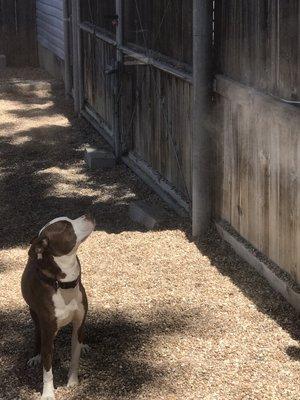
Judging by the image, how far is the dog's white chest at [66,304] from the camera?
424 cm

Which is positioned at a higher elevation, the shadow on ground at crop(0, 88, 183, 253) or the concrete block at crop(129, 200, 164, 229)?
the concrete block at crop(129, 200, 164, 229)

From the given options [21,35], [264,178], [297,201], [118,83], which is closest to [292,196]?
[297,201]

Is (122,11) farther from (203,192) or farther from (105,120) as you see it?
(203,192)

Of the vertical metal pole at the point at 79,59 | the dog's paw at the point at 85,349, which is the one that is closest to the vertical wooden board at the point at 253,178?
the dog's paw at the point at 85,349

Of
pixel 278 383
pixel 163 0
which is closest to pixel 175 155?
pixel 163 0

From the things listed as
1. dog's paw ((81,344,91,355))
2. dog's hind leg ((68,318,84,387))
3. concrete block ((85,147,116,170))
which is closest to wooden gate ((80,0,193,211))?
concrete block ((85,147,116,170))

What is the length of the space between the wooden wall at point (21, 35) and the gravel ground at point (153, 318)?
12.1 m

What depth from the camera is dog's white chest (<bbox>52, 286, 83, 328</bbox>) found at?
4.24 meters

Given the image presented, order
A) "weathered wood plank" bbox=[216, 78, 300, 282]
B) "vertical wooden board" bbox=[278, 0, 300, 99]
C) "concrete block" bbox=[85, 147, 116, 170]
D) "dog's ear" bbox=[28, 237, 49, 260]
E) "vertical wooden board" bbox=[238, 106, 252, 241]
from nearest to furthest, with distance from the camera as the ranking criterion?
"dog's ear" bbox=[28, 237, 49, 260], "vertical wooden board" bbox=[278, 0, 300, 99], "weathered wood plank" bbox=[216, 78, 300, 282], "vertical wooden board" bbox=[238, 106, 252, 241], "concrete block" bbox=[85, 147, 116, 170]

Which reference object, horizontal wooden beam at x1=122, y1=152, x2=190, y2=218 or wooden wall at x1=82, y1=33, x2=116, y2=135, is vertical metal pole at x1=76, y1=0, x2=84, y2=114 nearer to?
wooden wall at x1=82, y1=33, x2=116, y2=135

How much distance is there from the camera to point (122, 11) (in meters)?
9.46

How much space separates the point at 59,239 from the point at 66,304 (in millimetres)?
368

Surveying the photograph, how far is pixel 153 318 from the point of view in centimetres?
534

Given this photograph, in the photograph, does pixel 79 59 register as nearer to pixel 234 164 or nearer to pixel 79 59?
pixel 79 59
